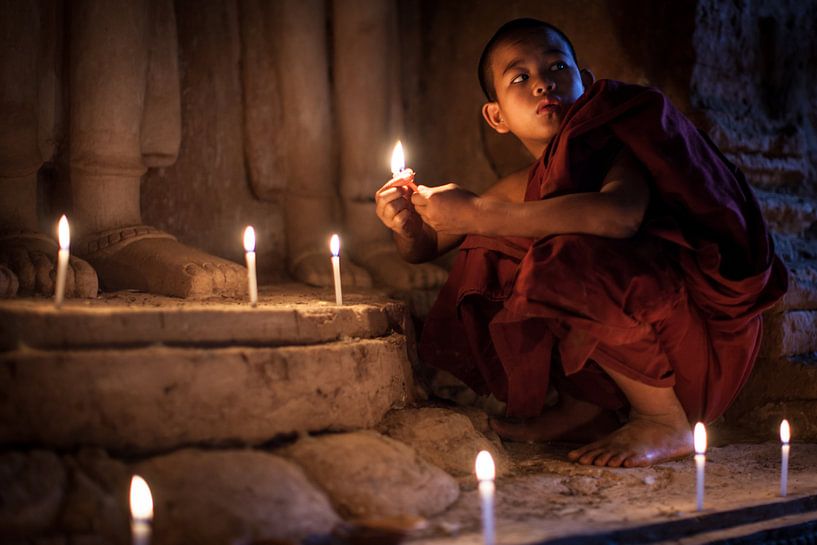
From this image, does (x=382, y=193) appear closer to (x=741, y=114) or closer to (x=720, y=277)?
(x=720, y=277)

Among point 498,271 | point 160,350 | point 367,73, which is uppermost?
point 367,73

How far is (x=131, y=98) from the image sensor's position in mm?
2984

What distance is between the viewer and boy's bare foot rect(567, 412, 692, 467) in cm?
252

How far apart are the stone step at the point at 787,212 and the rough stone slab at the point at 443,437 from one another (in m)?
1.45

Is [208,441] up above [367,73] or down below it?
below

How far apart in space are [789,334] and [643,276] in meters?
1.02

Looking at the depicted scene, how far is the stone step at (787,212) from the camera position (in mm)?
3309

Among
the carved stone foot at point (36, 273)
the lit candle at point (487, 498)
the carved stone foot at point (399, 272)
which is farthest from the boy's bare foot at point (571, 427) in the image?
the carved stone foot at point (36, 273)

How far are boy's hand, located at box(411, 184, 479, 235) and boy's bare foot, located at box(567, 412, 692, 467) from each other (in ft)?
2.40

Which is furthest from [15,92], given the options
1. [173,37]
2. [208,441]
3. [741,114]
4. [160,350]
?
[741,114]

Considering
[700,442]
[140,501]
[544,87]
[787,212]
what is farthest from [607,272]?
[787,212]

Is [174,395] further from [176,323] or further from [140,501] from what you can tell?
[140,501]

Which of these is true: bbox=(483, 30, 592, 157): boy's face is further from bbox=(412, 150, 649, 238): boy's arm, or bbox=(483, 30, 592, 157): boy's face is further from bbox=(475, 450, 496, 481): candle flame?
bbox=(475, 450, 496, 481): candle flame

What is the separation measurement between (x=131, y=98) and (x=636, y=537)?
6.94 feet
